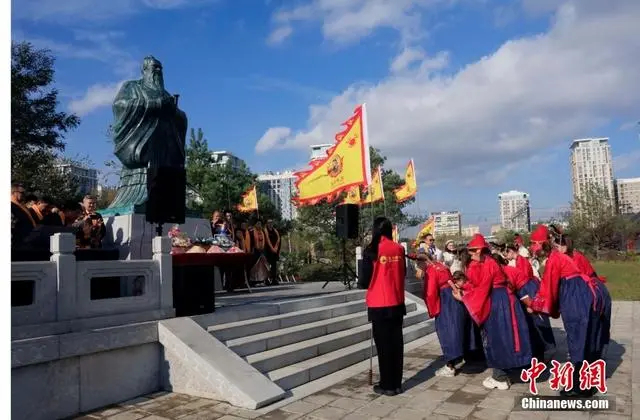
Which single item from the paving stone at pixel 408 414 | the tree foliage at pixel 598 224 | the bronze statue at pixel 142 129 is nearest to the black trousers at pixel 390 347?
the paving stone at pixel 408 414

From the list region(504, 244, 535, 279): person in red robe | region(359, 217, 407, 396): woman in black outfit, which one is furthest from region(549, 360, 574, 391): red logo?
region(504, 244, 535, 279): person in red robe

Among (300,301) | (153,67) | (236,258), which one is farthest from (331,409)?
(153,67)

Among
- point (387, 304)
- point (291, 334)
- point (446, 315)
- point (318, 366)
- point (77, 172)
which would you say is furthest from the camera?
point (77, 172)

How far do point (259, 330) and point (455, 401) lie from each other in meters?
2.48

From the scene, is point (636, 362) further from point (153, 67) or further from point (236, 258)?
point (153, 67)

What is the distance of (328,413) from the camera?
4.46m

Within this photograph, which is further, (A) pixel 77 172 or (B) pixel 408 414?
(A) pixel 77 172

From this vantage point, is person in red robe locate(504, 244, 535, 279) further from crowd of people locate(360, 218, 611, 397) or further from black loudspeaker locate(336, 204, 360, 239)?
black loudspeaker locate(336, 204, 360, 239)

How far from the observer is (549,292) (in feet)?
15.5

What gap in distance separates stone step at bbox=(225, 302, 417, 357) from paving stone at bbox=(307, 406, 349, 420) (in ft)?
4.34

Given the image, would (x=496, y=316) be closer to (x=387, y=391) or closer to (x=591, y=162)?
(x=387, y=391)

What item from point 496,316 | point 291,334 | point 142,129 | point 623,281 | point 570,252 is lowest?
point 623,281

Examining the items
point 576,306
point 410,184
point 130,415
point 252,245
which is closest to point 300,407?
point 130,415

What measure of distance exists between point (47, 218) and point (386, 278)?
182 inches
